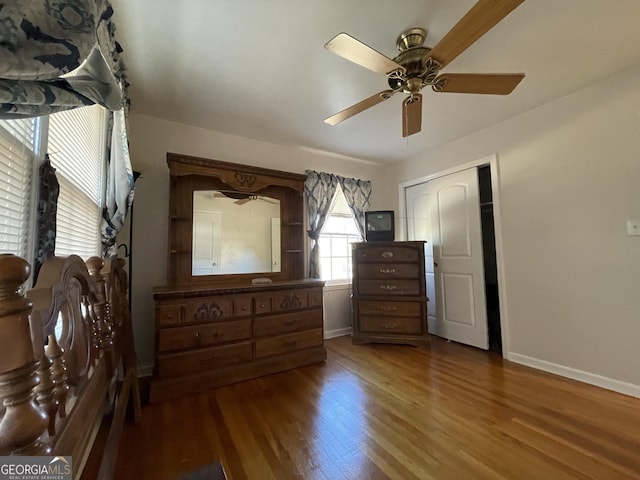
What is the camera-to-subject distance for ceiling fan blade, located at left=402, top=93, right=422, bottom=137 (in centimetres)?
176

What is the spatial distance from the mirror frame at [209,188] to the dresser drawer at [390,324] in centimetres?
96

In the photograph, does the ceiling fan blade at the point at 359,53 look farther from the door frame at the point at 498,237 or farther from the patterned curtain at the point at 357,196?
the patterned curtain at the point at 357,196

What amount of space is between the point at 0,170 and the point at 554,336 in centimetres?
355

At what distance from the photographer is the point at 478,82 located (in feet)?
→ 5.21

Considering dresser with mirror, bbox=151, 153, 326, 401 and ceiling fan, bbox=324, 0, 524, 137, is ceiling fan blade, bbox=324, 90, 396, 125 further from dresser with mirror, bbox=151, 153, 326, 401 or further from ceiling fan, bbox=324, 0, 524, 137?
dresser with mirror, bbox=151, 153, 326, 401

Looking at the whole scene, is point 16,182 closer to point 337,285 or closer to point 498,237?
point 337,285

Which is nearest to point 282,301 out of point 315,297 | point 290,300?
point 290,300

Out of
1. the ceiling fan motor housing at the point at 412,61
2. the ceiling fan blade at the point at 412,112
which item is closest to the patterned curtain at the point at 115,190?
the ceiling fan motor housing at the point at 412,61

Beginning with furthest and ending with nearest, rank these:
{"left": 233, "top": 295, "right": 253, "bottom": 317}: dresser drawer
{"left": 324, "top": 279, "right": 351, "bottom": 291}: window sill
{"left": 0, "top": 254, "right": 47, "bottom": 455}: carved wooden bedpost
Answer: {"left": 324, "top": 279, "right": 351, "bottom": 291}: window sill < {"left": 233, "top": 295, "right": 253, "bottom": 317}: dresser drawer < {"left": 0, "top": 254, "right": 47, "bottom": 455}: carved wooden bedpost

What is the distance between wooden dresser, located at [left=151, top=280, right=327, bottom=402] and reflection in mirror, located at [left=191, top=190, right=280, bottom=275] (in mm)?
500

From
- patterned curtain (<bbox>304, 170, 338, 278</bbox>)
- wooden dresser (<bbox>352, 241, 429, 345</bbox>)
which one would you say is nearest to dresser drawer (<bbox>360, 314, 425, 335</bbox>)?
wooden dresser (<bbox>352, 241, 429, 345</bbox>)

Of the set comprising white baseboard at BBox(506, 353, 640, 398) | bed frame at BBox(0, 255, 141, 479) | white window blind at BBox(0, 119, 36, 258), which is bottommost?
white baseboard at BBox(506, 353, 640, 398)

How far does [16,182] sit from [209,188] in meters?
1.95

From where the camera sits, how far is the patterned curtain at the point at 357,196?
12.0 ft
